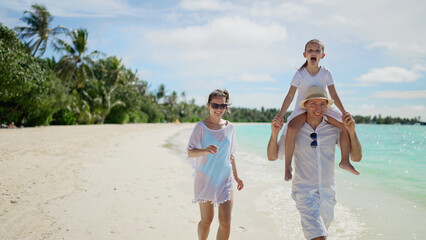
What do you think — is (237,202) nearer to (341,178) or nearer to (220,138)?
(220,138)

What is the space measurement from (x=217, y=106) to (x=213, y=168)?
0.64 m

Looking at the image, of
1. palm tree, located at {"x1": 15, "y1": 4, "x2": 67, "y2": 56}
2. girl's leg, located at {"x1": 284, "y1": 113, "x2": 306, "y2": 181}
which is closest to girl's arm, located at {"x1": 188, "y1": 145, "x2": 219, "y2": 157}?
girl's leg, located at {"x1": 284, "y1": 113, "x2": 306, "y2": 181}

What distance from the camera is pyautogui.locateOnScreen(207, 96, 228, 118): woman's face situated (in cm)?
305

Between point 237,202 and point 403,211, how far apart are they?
3617 millimetres

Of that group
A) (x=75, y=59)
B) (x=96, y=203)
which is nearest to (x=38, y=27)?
(x=75, y=59)

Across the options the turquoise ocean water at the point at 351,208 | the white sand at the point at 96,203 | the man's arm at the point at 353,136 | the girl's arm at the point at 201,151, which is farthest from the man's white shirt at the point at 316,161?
the turquoise ocean water at the point at 351,208

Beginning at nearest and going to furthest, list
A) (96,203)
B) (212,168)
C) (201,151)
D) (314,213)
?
(314,213) → (201,151) → (212,168) → (96,203)

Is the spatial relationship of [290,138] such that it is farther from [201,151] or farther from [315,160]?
[201,151]

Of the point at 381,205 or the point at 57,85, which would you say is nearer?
the point at 381,205

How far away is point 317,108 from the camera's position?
2.60m

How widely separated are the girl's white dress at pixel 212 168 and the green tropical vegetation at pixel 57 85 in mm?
7595

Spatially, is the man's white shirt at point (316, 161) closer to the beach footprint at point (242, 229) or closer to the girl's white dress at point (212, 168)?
the girl's white dress at point (212, 168)

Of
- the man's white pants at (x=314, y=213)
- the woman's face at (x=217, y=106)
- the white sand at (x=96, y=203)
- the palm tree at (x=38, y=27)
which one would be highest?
the palm tree at (x=38, y=27)

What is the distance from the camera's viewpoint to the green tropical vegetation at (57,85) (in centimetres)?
1855
